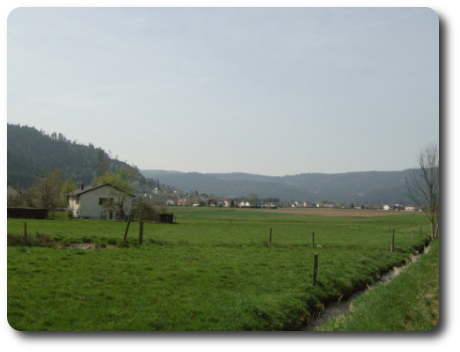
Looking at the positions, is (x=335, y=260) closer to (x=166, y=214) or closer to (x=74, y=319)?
(x=74, y=319)

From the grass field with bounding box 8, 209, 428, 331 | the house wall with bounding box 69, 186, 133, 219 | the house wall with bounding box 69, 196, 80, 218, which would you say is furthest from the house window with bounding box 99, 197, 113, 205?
the grass field with bounding box 8, 209, 428, 331

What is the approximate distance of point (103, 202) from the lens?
46688 millimetres

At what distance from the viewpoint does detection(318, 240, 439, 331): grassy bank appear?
9.76 m

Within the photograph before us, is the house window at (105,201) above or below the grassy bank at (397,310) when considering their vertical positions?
above

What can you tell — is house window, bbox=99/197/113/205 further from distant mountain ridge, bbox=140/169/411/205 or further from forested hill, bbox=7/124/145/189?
forested hill, bbox=7/124/145/189

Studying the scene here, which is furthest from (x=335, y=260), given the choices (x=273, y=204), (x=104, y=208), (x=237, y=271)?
(x=273, y=204)

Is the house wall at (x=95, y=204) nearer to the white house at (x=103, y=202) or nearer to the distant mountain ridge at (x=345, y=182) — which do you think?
the white house at (x=103, y=202)

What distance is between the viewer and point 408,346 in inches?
346

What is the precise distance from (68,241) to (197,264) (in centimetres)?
858

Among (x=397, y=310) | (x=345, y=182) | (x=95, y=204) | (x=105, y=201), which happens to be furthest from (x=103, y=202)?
(x=345, y=182)

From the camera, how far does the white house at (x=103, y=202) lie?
4269 cm

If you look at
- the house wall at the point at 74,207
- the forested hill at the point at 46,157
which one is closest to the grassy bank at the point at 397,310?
the forested hill at the point at 46,157

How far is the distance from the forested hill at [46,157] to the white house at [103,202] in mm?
10770

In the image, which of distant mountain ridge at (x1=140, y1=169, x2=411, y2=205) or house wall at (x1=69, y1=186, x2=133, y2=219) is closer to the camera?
distant mountain ridge at (x1=140, y1=169, x2=411, y2=205)
